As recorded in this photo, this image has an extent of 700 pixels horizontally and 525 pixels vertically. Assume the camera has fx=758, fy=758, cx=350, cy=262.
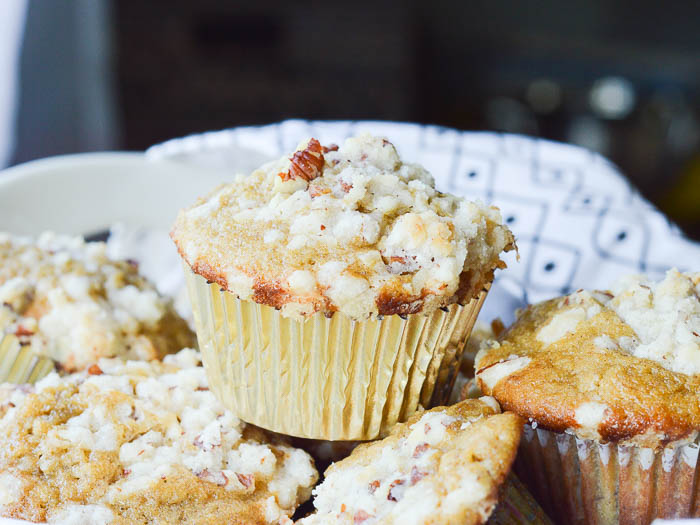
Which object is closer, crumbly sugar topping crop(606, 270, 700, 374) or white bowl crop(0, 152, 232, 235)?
crumbly sugar topping crop(606, 270, 700, 374)

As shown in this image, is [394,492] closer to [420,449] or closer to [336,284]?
[420,449]

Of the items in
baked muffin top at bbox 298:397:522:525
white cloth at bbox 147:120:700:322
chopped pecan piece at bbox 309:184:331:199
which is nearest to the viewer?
baked muffin top at bbox 298:397:522:525

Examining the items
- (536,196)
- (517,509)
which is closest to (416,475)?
(517,509)

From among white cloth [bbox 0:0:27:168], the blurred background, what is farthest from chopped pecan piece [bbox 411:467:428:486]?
the blurred background

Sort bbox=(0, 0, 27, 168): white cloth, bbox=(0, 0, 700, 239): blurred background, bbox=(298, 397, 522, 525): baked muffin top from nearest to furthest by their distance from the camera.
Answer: bbox=(298, 397, 522, 525): baked muffin top
bbox=(0, 0, 27, 168): white cloth
bbox=(0, 0, 700, 239): blurred background

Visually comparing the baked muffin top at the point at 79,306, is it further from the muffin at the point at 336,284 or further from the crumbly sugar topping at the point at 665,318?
the crumbly sugar topping at the point at 665,318

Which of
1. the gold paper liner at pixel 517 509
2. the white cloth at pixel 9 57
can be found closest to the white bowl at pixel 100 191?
the gold paper liner at pixel 517 509

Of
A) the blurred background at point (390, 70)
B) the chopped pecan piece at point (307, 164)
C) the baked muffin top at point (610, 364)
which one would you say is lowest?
the blurred background at point (390, 70)

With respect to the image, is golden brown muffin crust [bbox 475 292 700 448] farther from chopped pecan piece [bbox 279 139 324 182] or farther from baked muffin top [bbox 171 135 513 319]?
chopped pecan piece [bbox 279 139 324 182]
